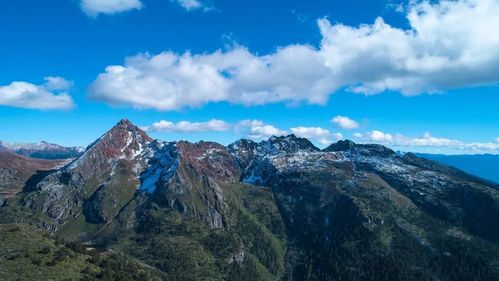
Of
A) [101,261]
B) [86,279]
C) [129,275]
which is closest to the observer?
[86,279]

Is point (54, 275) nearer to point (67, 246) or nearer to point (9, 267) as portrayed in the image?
point (9, 267)

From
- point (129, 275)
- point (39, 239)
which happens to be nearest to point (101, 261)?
point (129, 275)

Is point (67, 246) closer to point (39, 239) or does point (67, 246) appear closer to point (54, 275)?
point (39, 239)

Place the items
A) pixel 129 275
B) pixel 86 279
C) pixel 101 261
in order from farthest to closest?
pixel 101 261, pixel 129 275, pixel 86 279

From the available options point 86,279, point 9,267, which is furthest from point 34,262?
point 86,279

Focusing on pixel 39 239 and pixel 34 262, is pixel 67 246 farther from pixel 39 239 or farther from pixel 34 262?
pixel 34 262

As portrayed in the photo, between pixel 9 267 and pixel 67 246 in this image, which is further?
pixel 67 246

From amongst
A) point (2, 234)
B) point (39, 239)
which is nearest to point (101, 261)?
point (39, 239)

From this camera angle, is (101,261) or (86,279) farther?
(101,261)

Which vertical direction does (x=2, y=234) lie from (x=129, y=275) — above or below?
above
